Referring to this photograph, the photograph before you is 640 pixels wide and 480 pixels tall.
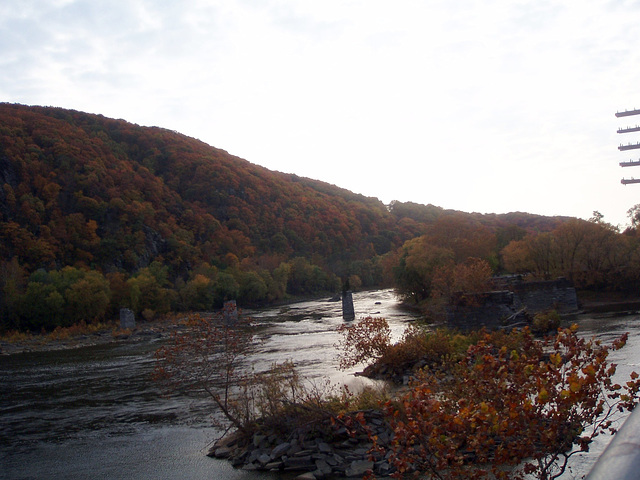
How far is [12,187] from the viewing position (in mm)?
87438

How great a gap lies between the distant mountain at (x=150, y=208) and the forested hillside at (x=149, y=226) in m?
0.26

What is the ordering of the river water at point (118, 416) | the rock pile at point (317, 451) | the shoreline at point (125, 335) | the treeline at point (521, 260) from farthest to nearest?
the treeline at point (521, 260) → the shoreline at point (125, 335) → the river water at point (118, 416) → the rock pile at point (317, 451)

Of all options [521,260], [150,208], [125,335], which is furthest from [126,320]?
[150,208]

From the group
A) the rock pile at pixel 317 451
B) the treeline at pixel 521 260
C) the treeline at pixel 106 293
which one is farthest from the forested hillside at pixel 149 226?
the rock pile at pixel 317 451

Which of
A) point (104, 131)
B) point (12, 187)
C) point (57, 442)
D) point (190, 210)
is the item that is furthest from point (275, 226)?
point (57, 442)

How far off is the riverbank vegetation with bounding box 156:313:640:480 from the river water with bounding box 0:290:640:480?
1032 mm

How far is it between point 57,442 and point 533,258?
47757 mm

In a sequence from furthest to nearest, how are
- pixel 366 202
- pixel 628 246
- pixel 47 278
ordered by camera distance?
pixel 366 202, pixel 47 278, pixel 628 246

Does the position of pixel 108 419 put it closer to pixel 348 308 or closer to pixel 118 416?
pixel 118 416

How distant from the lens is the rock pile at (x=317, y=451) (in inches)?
453

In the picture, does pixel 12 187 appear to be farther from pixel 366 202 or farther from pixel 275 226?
pixel 366 202

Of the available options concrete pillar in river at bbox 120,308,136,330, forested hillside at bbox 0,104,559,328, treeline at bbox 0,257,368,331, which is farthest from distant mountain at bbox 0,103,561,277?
concrete pillar in river at bbox 120,308,136,330

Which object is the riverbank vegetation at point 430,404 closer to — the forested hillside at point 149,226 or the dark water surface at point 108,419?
the dark water surface at point 108,419

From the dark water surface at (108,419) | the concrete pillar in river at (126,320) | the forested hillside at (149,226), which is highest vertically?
the forested hillside at (149,226)
